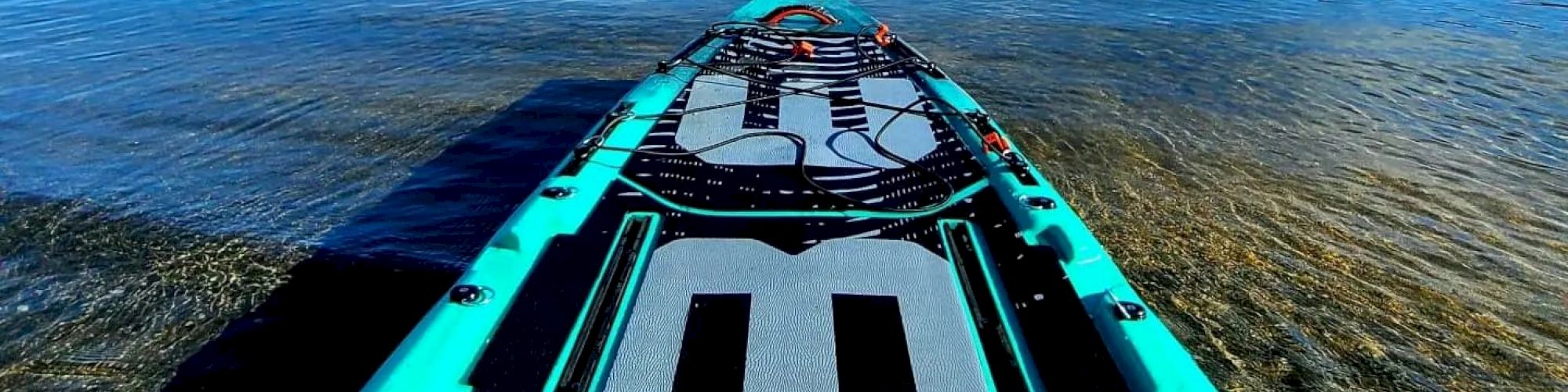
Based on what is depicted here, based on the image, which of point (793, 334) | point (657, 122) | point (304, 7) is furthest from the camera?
point (304, 7)

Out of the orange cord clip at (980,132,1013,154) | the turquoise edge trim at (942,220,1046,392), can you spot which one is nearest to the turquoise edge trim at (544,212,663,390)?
the turquoise edge trim at (942,220,1046,392)

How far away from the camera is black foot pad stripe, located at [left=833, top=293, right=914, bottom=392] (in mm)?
2492

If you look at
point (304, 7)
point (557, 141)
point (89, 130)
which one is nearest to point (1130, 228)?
point (557, 141)

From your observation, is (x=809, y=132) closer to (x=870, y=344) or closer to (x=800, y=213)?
(x=800, y=213)

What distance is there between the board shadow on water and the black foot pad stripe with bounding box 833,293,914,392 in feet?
7.01

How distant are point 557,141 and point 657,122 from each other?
2039 millimetres

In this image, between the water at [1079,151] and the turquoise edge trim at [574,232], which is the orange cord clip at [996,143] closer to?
the turquoise edge trim at [574,232]

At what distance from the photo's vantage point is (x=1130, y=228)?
492cm

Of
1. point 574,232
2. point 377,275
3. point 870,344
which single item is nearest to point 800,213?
point 574,232

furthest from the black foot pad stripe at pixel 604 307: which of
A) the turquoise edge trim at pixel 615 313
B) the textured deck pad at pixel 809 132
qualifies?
the textured deck pad at pixel 809 132

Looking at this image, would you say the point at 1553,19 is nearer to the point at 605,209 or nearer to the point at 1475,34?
the point at 1475,34

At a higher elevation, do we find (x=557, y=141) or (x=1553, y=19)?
(x=1553, y=19)

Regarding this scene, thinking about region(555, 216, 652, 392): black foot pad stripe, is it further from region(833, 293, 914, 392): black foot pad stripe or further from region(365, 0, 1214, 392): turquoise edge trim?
region(833, 293, 914, 392): black foot pad stripe

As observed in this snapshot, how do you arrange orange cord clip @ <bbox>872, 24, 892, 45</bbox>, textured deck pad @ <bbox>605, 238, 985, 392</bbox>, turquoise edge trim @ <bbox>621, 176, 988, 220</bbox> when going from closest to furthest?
textured deck pad @ <bbox>605, 238, 985, 392</bbox>
turquoise edge trim @ <bbox>621, 176, 988, 220</bbox>
orange cord clip @ <bbox>872, 24, 892, 45</bbox>
